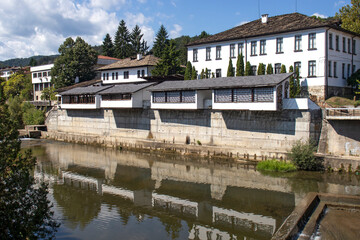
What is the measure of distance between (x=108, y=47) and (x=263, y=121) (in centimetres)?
6534

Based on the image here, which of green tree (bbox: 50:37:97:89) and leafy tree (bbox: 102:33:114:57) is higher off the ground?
leafy tree (bbox: 102:33:114:57)

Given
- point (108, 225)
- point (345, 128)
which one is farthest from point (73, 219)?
point (345, 128)

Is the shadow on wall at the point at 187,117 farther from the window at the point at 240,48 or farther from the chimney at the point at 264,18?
the chimney at the point at 264,18

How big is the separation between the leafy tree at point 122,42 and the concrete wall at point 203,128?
39721 mm

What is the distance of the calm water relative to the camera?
1388 centimetres

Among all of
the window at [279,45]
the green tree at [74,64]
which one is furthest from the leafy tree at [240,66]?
the green tree at [74,64]

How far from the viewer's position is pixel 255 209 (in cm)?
1594

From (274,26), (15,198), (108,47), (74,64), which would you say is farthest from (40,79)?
(15,198)

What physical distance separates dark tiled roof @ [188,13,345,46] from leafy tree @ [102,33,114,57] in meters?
49.5

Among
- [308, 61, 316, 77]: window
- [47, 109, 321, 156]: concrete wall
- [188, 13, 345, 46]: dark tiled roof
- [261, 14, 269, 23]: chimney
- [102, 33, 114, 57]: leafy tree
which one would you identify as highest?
[102, 33, 114, 57]: leafy tree

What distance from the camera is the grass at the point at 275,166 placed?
2222 centimetres

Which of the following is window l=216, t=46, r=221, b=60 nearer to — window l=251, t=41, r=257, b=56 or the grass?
window l=251, t=41, r=257, b=56

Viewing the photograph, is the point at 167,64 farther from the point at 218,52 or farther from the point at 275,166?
the point at 275,166

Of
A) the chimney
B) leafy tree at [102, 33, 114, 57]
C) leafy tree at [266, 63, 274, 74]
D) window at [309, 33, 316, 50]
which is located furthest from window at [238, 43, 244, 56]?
leafy tree at [102, 33, 114, 57]
